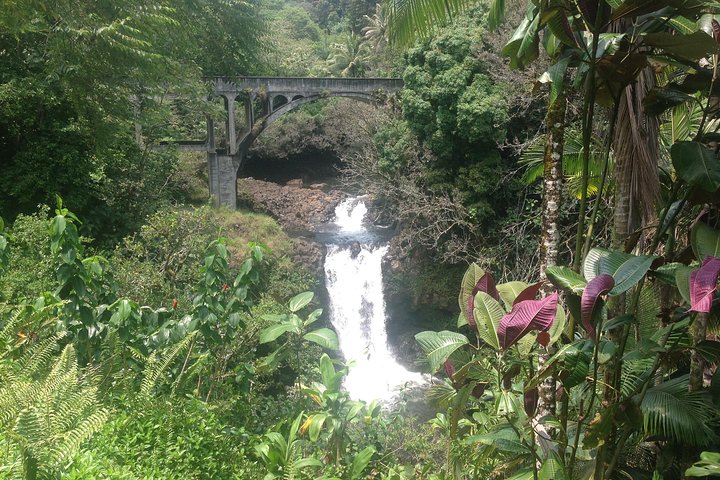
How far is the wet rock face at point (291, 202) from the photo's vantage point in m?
17.8

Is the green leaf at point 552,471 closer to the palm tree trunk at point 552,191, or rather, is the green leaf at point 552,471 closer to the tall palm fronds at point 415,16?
the palm tree trunk at point 552,191

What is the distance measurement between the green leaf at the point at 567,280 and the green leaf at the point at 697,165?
1.66 feet

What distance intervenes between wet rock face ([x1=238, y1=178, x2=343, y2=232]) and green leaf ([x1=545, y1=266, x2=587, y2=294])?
51.1ft

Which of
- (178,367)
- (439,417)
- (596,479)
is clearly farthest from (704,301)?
(178,367)

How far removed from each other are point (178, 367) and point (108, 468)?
1.31m

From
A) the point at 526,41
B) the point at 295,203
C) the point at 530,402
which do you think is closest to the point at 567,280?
the point at 530,402

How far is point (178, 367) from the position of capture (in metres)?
3.36

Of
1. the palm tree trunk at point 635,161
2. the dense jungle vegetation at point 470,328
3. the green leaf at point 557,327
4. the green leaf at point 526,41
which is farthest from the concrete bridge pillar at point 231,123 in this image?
the green leaf at point 557,327

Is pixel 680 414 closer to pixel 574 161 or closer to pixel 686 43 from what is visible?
pixel 686 43

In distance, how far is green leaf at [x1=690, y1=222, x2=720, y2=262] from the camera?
1.68 m

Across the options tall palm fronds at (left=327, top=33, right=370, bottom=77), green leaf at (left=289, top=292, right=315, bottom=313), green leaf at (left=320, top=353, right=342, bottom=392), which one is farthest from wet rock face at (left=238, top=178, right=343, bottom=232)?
green leaf at (left=320, top=353, right=342, bottom=392)

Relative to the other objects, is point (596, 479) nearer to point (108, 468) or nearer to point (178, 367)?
point (108, 468)

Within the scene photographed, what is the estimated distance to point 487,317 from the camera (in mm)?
1790

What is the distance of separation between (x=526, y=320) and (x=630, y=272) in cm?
33
